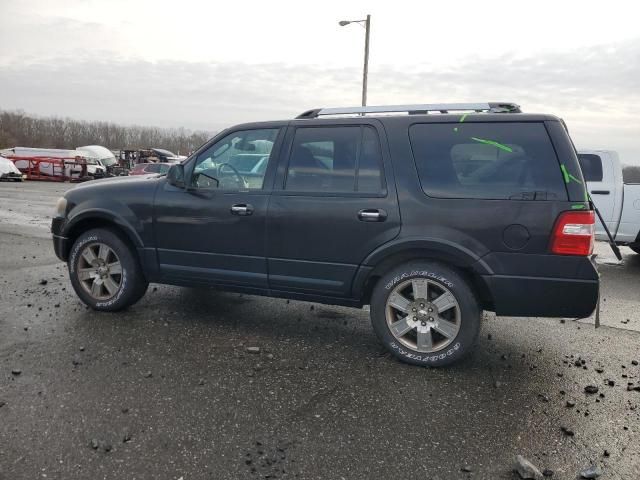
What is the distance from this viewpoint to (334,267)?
4070 millimetres

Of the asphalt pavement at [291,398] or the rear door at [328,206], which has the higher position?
the rear door at [328,206]

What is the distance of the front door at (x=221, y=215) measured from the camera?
14.2 feet

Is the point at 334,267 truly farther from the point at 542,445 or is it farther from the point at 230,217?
the point at 542,445

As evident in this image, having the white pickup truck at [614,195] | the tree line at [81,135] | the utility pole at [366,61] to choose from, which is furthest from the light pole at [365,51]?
the tree line at [81,135]

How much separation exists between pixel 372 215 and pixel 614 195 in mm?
6486

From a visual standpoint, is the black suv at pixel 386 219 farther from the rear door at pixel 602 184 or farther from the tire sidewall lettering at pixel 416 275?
the rear door at pixel 602 184

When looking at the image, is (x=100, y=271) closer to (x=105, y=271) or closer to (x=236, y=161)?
(x=105, y=271)

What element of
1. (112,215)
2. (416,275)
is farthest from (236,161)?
(416,275)

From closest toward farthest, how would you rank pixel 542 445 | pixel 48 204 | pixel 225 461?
1. pixel 225 461
2. pixel 542 445
3. pixel 48 204

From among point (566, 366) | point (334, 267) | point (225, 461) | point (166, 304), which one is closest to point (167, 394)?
point (225, 461)

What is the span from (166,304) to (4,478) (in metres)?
2.97

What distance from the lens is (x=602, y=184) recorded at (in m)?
8.52

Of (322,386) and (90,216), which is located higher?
(90,216)

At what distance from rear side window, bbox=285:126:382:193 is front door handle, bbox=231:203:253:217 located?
15.6 inches
